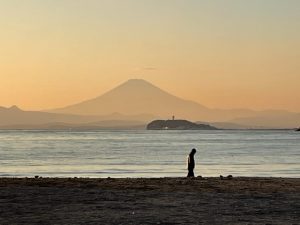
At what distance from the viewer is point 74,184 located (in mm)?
24125

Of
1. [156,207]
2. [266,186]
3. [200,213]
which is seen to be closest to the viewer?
[200,213]

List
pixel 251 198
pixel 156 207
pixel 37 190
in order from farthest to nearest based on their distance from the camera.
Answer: pixel 37 190 < pixel 251 198 < pixel 156 207

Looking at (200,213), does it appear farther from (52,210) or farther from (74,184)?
(74,184)

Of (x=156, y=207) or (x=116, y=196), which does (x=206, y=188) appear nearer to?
(x=116, y=196)

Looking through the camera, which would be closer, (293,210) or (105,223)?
(105,223)

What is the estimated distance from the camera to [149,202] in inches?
716

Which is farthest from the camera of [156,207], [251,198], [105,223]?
[251,198]

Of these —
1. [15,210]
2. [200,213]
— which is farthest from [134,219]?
[15,210]

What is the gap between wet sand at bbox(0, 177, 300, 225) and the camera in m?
15.0

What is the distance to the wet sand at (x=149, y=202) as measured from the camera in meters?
15.0

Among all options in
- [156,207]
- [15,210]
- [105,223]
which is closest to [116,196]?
[156,207]

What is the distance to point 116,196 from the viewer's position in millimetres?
19828

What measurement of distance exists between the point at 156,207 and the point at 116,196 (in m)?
3.05

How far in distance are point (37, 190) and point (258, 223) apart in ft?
31.8
